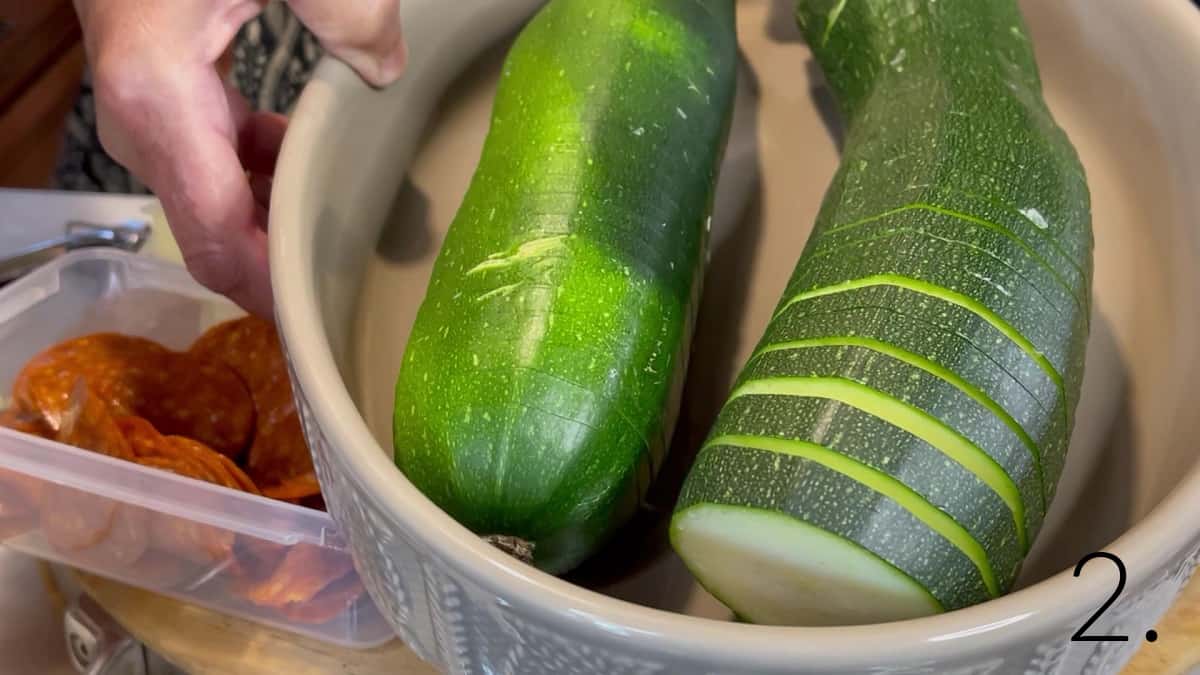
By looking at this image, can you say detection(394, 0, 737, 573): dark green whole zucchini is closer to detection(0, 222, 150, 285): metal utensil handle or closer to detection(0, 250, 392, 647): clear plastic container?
detection(0, 250, 392, 647): clear plastic container

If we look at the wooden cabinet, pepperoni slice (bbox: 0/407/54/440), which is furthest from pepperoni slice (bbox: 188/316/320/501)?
the wooden cabinet

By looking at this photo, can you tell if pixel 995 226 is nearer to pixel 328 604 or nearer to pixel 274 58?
pixel 328 604

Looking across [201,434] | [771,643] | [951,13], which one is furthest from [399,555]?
[951,13]

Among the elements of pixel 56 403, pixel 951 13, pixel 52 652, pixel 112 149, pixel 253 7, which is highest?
pixel 951 13

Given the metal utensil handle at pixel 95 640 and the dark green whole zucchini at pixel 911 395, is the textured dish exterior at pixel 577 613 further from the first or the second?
the metal utensil handle at pixel 95 640

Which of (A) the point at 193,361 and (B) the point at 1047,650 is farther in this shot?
(A) the point at 193,361

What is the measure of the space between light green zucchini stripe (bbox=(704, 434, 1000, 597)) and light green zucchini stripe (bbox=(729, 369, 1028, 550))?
0.02 m

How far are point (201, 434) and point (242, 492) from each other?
0.12m

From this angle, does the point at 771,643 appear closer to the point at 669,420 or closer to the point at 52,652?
the point at 669,420

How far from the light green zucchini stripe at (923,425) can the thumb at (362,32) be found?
1.06 feet

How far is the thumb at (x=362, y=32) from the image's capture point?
58cm

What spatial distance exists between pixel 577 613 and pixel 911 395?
0.17m

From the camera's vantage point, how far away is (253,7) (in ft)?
2.03

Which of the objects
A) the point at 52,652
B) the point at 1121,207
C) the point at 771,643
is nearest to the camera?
the point at 771,643
